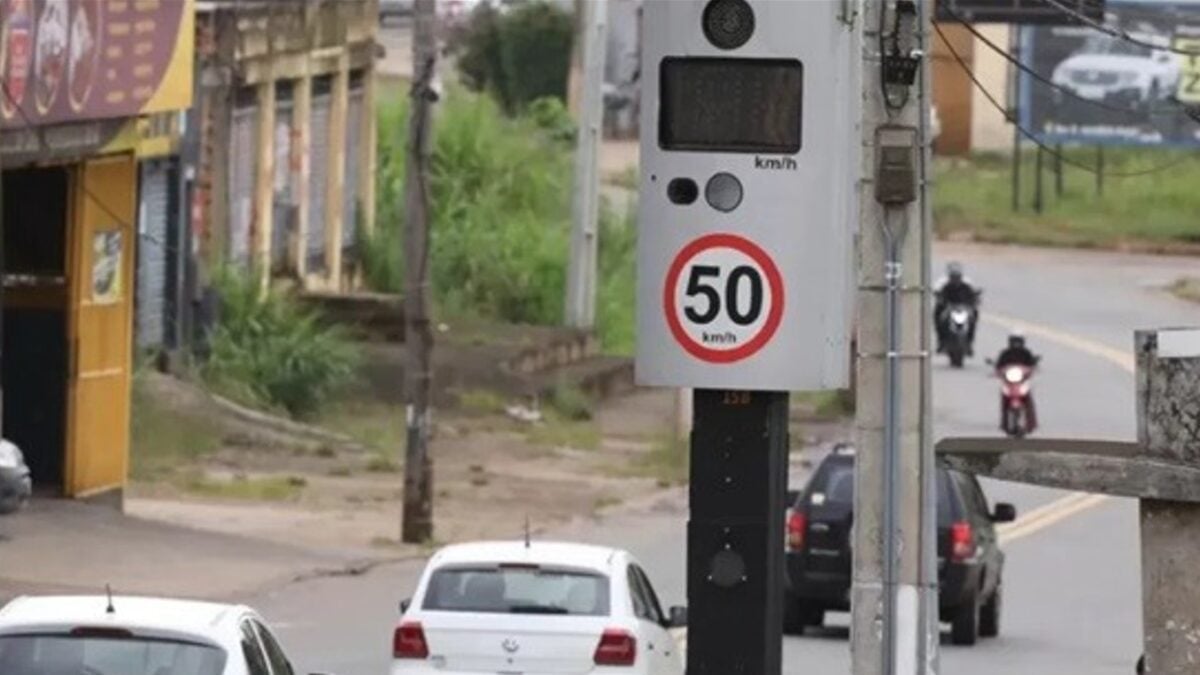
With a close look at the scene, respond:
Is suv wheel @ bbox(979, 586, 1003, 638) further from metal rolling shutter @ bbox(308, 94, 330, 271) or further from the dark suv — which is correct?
metal rolling shutter @ bbox(308, 94, 330, 271)

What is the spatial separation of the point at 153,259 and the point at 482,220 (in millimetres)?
16435

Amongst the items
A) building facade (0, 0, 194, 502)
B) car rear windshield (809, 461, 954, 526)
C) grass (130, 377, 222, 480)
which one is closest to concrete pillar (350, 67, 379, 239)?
grass (130, 377, 222, 480)

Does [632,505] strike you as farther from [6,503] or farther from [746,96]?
[746,96]

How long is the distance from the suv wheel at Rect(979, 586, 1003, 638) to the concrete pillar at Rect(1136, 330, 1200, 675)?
18.4m

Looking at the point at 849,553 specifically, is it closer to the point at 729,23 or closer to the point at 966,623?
the point at 966,623

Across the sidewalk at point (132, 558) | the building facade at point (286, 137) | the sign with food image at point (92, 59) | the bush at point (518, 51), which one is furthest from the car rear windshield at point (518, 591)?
the bush at point (518, 51)

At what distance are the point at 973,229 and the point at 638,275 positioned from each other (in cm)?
7212

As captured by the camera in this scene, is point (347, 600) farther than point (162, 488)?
No

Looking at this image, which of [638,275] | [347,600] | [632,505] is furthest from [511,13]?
[638,275]

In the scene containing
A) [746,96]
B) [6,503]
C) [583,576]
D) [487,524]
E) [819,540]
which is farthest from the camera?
[487,524]

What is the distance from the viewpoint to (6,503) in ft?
86.4

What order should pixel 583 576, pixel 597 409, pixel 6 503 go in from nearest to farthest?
pixel 583 576 → pixel 6 503 → pixel 597 409

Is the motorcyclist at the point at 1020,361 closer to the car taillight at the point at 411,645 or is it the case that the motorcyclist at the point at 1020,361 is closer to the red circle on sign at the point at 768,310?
the car taillight at the point at 411,645

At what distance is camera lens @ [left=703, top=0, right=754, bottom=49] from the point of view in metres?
12.5
